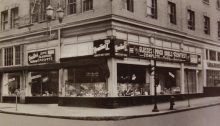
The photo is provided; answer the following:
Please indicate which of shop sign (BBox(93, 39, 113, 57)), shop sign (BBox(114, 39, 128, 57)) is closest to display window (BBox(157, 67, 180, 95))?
shop sign (BBox(114, 39, 128, 57))

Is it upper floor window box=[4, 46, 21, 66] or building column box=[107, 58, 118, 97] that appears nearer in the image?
building column box=[107, 58, 118, 97]

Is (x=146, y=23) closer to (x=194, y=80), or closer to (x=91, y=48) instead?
(x=91, y=48)

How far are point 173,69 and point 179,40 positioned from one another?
1.95 m

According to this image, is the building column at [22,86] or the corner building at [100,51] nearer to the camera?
the corner building at [100,51]

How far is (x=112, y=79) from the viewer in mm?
15492

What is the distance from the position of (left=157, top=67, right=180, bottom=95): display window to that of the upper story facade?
2240 millimetres

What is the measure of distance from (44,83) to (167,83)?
6.67 m

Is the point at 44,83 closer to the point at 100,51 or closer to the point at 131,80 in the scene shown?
the point at 100,51

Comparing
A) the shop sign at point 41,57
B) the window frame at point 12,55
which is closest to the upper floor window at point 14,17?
the window frame at point 12,55

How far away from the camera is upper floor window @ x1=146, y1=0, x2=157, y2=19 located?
57.9 feet

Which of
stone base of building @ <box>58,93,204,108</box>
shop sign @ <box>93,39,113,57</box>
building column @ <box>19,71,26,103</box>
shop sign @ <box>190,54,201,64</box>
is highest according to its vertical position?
shop sign @ <box>93,39,113,57</box>

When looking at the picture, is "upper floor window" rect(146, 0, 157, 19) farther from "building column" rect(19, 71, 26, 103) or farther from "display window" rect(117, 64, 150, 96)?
"building column" rect(19, 71, 26, 103)

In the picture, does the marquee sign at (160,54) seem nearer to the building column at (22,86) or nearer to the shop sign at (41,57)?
the shop sign at (41,57)

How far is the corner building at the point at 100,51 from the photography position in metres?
15.7
